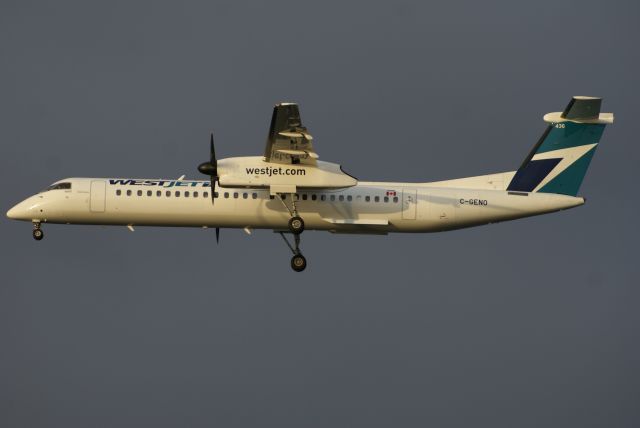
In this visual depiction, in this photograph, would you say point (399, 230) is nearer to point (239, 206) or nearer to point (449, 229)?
point (449, 229)

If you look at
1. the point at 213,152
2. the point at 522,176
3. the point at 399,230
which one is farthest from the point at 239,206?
the point at 522,176

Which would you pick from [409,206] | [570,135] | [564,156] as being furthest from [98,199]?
[570,135]

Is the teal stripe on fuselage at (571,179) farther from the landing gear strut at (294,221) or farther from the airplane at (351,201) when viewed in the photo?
the landing gear strut at (294,221)

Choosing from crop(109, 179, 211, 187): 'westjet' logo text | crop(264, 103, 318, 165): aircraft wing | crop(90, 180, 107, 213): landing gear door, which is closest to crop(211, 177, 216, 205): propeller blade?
crop(109, 179, 211, 187): 'westjet' logo text

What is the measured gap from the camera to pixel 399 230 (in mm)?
44438

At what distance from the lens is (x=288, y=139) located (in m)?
41.6

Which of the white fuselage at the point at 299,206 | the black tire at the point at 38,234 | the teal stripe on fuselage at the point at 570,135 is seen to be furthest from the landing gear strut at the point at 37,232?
the teal stripe on fuselage at the point at 570,135

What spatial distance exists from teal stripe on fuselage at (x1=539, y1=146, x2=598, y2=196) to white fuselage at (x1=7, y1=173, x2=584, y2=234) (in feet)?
0.87

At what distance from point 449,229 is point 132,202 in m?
9.66

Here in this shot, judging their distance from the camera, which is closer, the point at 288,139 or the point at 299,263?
the point at 288,139

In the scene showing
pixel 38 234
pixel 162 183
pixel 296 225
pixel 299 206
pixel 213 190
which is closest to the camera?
pixel 213 190

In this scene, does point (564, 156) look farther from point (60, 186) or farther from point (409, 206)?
point (60, 186)

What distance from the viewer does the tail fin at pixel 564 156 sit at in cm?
4444

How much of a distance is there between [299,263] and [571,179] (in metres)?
8.72
